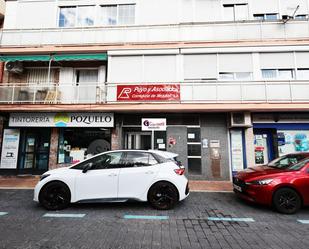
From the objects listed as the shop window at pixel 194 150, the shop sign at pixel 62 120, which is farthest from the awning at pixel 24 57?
the shop window at pixel 194 150

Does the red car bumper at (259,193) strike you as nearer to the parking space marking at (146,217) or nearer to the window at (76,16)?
the parking space marking at (146,217)

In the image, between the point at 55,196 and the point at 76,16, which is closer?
the point at 55,196

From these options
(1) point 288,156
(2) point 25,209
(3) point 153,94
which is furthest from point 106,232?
(3) point 153,94

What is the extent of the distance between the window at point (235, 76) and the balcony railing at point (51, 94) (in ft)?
20.4

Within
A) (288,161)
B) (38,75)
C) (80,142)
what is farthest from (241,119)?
(38,75)

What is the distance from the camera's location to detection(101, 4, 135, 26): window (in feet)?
35.4

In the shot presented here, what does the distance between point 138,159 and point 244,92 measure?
6578 mm

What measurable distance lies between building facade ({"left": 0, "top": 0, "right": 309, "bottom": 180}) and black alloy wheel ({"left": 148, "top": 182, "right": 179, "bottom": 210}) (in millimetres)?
4198

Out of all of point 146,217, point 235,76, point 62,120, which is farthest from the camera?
point 62,120

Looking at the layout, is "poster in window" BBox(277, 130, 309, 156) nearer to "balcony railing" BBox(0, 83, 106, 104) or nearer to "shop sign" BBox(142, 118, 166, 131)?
"shop sign" BBox(142, 118, 166, 131)

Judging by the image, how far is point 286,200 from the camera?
4.96m

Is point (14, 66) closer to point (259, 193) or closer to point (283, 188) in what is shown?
point (259, 193)

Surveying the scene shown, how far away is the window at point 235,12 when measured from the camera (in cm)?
1051

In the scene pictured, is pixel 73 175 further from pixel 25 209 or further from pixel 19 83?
pixel 19 83
